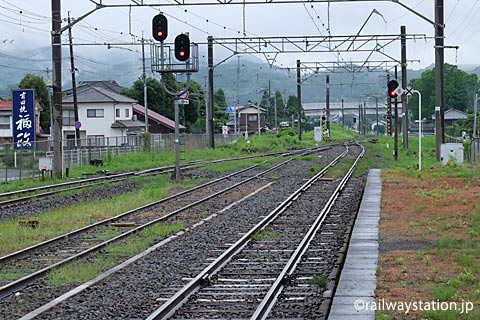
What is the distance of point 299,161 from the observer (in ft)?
146

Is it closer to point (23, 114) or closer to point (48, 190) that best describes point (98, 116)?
point (23, 114)

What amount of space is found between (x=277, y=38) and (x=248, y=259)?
25061 millimetres

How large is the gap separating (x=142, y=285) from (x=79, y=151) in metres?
32.4

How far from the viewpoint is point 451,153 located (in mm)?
34125

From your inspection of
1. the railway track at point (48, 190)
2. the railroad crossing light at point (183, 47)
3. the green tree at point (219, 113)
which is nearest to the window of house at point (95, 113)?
the green tree at point (219, 113)

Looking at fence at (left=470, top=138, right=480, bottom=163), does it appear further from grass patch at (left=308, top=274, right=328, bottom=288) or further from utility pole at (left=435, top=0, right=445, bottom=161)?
grass patch at (left=308, top=274, right=328, bottom=288)

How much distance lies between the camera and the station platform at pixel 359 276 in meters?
8.38

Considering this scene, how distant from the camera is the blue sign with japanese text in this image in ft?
95.2

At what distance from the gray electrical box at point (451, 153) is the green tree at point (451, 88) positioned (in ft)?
250

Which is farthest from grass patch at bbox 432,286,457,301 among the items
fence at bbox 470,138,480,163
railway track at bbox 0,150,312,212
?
fence at bbox 470,138,480,163

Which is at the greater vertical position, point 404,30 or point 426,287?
point 404,30

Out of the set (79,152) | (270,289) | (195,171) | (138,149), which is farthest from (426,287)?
(138,149)

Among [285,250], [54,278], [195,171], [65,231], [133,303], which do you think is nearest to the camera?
[133,303]

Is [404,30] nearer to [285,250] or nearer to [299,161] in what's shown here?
[299,161]
